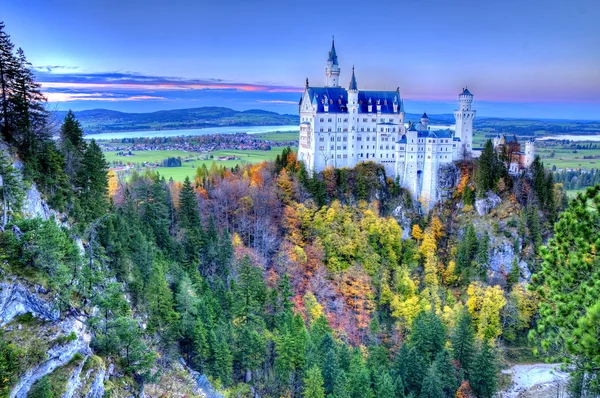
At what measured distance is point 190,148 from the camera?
443 feet

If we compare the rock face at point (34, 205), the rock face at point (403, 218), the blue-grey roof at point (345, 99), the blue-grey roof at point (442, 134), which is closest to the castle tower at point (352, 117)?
the blue-grey roof at point (345, 99)

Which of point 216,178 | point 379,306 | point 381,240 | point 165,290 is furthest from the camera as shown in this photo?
point 216,178

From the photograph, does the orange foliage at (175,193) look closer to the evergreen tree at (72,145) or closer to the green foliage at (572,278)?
the evergreen tree at (72,145)

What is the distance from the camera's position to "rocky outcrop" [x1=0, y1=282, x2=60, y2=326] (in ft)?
69.4

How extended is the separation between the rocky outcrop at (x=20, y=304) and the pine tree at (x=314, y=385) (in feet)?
70.6

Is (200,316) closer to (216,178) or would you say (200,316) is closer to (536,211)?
(216,178)

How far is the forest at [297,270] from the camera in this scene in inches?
909

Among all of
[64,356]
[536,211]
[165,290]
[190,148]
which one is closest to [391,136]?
[536,211]

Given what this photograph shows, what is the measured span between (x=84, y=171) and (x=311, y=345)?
26364mm

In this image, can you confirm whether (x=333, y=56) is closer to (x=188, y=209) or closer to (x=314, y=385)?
(x=188, y=209)

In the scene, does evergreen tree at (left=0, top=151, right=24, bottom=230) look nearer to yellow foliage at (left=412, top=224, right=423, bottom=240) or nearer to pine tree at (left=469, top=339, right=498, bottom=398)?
pine tree at (left=469, top=339, right=498, bottom=398)

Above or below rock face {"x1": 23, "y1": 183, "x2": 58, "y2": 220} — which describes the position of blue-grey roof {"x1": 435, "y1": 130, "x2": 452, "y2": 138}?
above

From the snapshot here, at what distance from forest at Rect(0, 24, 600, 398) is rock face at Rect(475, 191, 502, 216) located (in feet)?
2.43

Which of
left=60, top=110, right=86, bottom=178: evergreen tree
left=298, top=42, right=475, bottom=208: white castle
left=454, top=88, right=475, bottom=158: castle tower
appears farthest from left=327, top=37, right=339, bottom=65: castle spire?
left=60, top=110, right=86, bottom=178: evergreen tree
